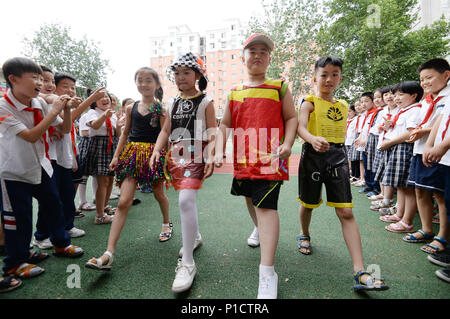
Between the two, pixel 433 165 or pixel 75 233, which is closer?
pixel 433 165

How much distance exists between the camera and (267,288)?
1599 millimetres

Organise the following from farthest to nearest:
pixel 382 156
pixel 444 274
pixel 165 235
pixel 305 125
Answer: pixel 382 156 → pixel 165 235 → pixel 305 125 → pixel 444 274

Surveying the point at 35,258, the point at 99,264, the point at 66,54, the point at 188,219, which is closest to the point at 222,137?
the point at 188,219

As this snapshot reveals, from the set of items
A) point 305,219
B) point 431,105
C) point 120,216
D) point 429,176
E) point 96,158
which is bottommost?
point 305,219

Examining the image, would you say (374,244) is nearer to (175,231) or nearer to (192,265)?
(192,265)

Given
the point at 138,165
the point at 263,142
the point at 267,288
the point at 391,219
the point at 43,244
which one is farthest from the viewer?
the point at 391,219

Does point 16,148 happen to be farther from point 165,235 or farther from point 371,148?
point 371,148

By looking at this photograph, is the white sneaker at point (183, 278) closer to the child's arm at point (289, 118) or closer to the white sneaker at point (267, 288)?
the white sneaker at point (267, 288)

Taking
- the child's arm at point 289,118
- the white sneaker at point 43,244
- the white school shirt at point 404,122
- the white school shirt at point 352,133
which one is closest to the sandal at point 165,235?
the white sneaker at point 43,244

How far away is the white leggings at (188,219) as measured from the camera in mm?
1801

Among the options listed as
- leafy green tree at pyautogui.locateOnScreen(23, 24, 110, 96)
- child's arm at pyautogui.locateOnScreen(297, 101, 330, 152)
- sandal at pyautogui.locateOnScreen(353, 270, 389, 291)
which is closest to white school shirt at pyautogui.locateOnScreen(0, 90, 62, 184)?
child's arm at pyautogui.locateOnScreen(297, 101, 330, 152)

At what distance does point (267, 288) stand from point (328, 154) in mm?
1260
